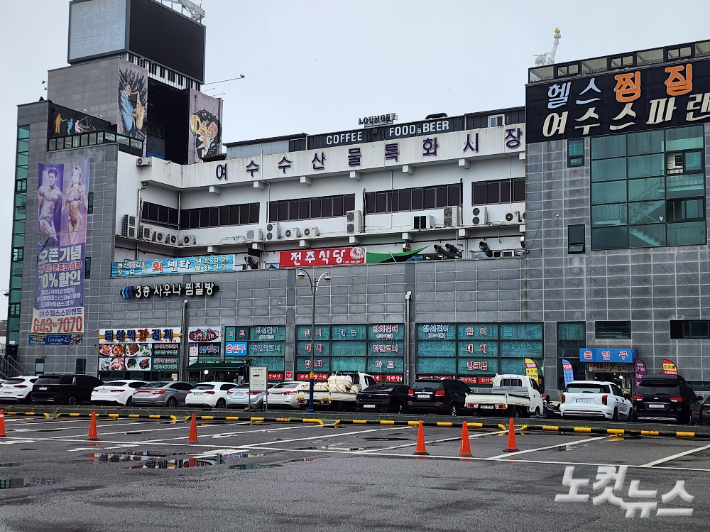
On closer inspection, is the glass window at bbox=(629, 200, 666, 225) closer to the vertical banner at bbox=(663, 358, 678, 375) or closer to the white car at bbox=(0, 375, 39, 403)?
the vertical banner at bbox=(663, 358, 678, 375)

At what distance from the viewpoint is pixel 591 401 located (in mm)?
29672

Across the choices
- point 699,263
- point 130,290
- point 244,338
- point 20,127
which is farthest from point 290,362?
point 20,127

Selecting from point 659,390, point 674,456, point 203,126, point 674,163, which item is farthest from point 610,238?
point 203,126

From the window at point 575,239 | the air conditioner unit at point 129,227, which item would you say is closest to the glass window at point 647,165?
the window at point 575,239

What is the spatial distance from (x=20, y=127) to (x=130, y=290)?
55.7ft

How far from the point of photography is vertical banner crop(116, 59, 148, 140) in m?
87.6

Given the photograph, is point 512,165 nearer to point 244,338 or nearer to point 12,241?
point 244,338

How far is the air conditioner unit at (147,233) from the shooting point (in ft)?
187

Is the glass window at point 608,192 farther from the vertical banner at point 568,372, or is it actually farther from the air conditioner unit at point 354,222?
the air conditioner unit at point 354,222

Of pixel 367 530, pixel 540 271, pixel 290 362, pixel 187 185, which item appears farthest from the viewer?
pixel 187 185

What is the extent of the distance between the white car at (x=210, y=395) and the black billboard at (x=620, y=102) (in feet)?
68.5

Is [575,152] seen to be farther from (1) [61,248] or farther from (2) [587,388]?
(1) [61,248]

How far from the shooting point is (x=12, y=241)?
61062 mm

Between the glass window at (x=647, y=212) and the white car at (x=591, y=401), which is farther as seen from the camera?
the glass window at (x=647, y=212)
